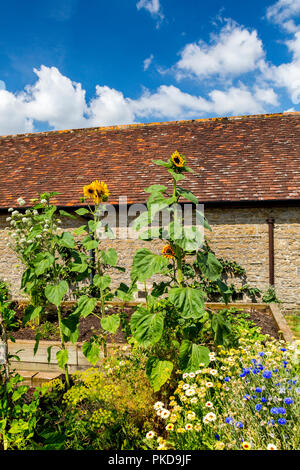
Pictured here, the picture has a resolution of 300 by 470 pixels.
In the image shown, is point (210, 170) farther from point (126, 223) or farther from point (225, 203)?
point (126, 223)

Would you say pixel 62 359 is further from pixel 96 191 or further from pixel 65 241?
pixel 96 191

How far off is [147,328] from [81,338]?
2.64m

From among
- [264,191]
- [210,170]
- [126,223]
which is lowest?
[126,223]

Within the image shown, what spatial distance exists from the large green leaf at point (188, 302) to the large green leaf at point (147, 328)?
248 millimetres

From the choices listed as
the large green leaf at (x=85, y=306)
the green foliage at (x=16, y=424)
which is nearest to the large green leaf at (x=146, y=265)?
the large green leaf at (x=85, y=306)

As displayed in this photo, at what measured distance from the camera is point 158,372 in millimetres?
2639

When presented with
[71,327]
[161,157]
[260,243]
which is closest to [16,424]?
[71,327]

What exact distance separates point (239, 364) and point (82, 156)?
9.38 meters

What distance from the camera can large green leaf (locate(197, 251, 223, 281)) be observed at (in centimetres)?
282

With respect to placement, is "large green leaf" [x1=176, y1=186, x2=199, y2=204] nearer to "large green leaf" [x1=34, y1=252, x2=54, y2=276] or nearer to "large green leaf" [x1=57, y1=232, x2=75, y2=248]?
"large green leaf" [x1=57, y1=232, x2=75, y2=248]

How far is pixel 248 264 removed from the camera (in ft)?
27.4

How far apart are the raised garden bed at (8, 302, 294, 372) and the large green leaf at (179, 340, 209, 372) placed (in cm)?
103
